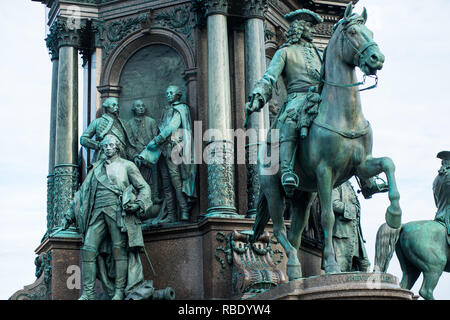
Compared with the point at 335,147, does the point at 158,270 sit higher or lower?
lower

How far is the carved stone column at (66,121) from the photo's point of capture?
58.0ft

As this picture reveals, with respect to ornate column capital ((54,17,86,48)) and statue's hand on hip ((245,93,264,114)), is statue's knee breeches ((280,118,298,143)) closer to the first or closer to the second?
statue's hand on hip ((245,93,264,114))

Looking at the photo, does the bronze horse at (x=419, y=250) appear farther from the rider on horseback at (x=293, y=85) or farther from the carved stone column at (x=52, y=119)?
the carved stone column at (x=52, y=119)

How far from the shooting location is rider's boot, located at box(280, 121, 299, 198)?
1267 centimetres

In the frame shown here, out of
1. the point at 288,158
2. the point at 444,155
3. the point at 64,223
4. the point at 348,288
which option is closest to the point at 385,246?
the point at 444,155

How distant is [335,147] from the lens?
12578 millimetres

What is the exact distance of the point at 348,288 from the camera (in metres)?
11.7

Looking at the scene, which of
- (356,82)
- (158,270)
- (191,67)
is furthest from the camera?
(191,67)

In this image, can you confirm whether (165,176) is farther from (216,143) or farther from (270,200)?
(270,200)

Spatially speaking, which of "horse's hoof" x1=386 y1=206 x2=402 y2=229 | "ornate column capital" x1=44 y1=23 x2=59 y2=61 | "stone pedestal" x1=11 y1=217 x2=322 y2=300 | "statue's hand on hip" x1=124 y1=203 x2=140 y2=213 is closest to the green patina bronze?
"stone pedestal" x1=11 y1=217 x2=322 y2=300

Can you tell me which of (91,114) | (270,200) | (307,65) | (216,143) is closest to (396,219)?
(270,200)

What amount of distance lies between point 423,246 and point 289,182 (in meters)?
4.19
